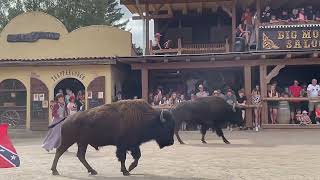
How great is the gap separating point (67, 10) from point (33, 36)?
22.4 m

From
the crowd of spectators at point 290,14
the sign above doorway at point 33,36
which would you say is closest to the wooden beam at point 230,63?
the crowd of spectators at point 290,14

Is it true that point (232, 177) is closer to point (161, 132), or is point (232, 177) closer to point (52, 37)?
point (161, 132)

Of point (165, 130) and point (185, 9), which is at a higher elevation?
point (185, 9)

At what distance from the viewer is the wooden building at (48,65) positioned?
2005cm

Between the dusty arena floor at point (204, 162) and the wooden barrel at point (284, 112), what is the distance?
11.4ft

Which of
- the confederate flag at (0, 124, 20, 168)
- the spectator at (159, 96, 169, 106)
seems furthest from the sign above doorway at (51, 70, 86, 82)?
the confederate flag at (0, 124, 20, 168)

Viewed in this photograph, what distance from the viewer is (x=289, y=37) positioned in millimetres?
17922

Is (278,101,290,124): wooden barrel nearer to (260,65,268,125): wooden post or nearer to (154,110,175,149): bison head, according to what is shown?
(260,65,268,125): wooden post

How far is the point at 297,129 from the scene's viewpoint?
1712cm

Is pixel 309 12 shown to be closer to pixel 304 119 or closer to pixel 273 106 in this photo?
pixel 273 106

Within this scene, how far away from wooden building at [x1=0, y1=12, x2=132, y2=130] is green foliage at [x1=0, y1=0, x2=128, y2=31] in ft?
69.4

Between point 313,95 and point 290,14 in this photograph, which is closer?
point 313,95

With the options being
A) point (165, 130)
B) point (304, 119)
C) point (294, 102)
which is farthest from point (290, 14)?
point (165, 130)

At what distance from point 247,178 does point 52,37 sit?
53.1ft
